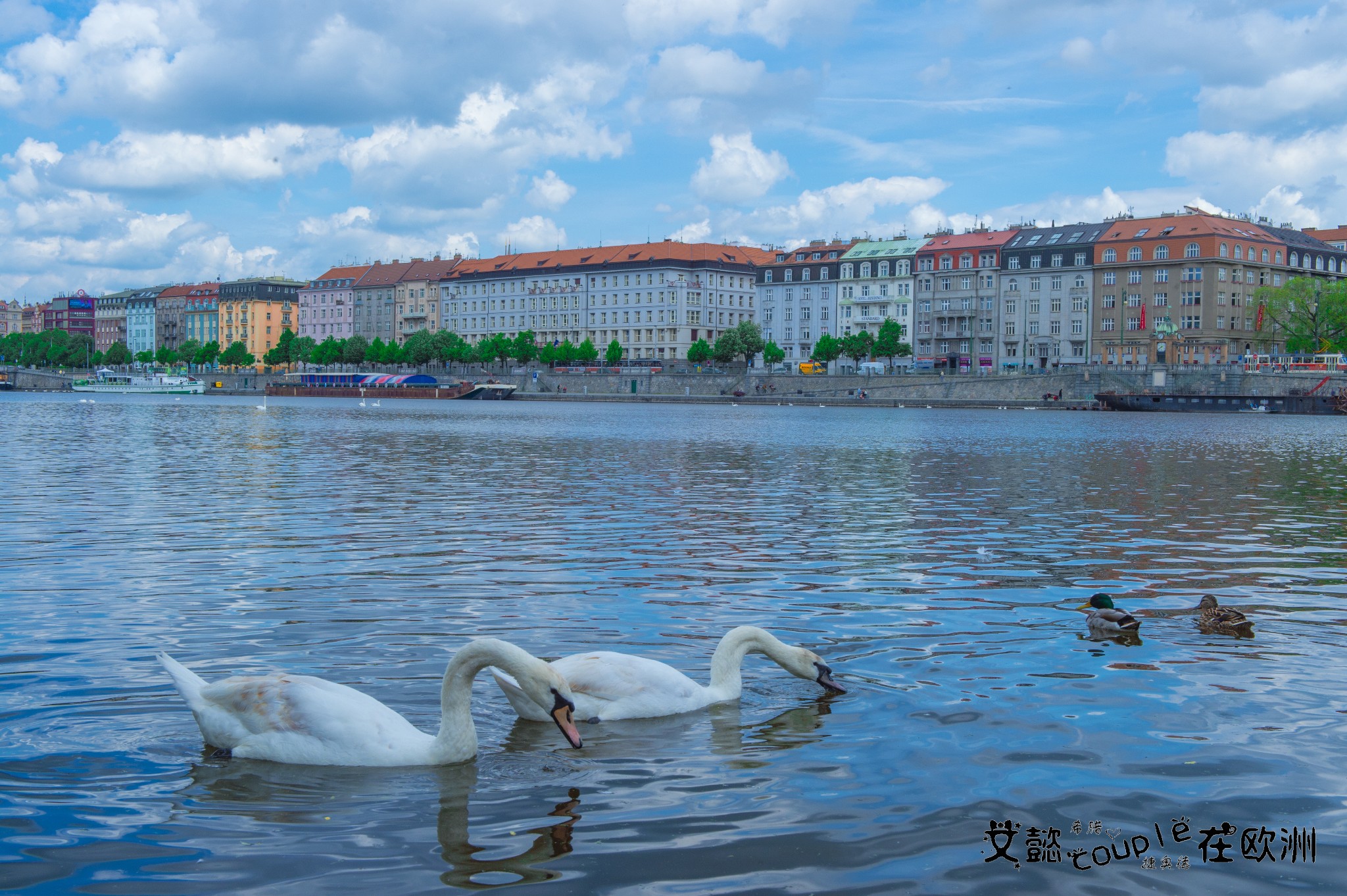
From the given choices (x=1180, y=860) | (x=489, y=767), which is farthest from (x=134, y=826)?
(x=1180, y=860)

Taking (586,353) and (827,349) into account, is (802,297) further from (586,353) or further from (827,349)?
(586,353)

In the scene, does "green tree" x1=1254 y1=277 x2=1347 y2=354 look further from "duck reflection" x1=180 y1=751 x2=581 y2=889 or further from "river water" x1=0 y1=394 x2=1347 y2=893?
"duck reflection" x1=180 y1=751 x2=581 y2=889

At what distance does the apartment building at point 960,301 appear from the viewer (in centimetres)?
13138

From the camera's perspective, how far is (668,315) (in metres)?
156

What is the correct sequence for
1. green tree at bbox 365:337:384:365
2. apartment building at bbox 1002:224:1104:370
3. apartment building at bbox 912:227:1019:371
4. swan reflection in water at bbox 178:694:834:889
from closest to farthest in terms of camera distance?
swan reflection in water at bbox 178:694:834:889 → apartment building at bbox 1002:224:1104:370 → apartment building at bbox 912:227:1019:371 → green tree at bbox 365:337:384:365

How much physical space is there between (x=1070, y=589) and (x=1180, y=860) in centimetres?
762

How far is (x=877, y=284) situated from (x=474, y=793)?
139m

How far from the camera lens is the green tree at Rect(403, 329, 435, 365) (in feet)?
531

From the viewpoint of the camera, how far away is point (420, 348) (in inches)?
6407

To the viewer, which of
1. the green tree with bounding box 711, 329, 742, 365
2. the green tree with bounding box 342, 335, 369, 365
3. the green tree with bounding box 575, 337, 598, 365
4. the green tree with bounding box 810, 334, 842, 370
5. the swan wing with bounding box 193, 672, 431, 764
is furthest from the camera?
the green tree with bounding box 342, 335, 369, 365

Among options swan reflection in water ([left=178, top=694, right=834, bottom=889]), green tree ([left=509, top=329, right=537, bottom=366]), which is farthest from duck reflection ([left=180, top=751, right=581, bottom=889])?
green tree ([left=509, top=329, right=537, bottom=366])

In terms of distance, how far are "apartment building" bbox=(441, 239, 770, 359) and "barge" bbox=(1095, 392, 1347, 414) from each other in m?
65.9

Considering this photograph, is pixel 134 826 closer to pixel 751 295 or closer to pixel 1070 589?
pixel 1070 589

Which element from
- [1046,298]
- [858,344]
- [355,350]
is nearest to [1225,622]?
[858,344]
